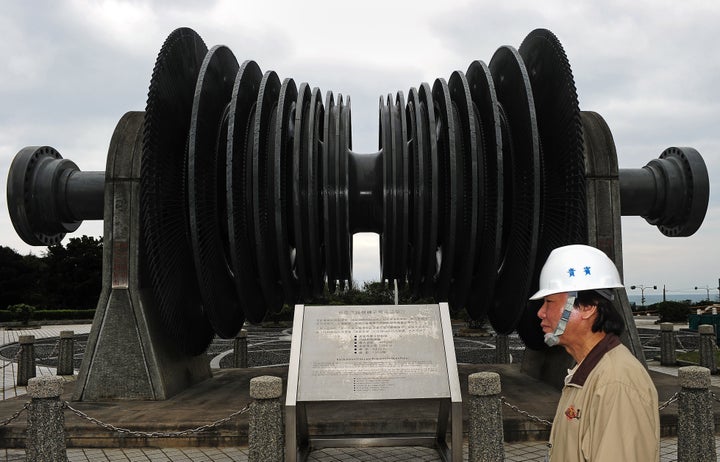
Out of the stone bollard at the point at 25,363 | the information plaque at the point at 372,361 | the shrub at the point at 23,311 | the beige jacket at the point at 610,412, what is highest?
the beige jacket at the point at 610,412

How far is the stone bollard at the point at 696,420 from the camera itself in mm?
4617

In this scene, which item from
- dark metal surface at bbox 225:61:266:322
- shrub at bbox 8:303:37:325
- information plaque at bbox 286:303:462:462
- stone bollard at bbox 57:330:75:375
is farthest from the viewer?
shrub at bbox 8:303:37:325

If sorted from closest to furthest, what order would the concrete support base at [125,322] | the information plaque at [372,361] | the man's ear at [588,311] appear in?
the man's ear at [588,311]
the information plaque at [372,361]
the concrete support base at [125,322]

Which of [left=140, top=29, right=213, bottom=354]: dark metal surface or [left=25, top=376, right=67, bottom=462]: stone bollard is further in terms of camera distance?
[left=140, top=29, right=213, bottom=354]: dark metal surface

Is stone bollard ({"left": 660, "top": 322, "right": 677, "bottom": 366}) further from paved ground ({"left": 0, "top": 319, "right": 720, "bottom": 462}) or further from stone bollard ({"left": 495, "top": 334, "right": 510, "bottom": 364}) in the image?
paved ground ({"left": 0, "top": 319, "right": 720, "bottom": 462})

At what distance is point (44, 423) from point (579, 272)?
14.5ft

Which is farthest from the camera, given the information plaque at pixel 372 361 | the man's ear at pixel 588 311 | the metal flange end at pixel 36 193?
the metal flange end at pixel 36 193

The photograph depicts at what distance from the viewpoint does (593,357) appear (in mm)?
1908

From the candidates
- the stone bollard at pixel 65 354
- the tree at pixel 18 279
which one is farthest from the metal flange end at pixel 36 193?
the tree at pixel 18 279

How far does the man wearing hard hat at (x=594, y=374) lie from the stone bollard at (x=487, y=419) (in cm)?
235

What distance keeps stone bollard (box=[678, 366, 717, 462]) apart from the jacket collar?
3.37 meters

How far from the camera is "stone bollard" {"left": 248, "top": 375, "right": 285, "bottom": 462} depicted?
14.0 ft

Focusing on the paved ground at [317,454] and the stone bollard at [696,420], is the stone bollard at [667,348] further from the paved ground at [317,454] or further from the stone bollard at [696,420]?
the stone bollard at [696,420]

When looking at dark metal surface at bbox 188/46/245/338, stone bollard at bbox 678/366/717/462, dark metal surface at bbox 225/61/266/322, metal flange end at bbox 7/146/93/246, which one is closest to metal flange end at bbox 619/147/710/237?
stone bollard at bbox 678/366/717/462
